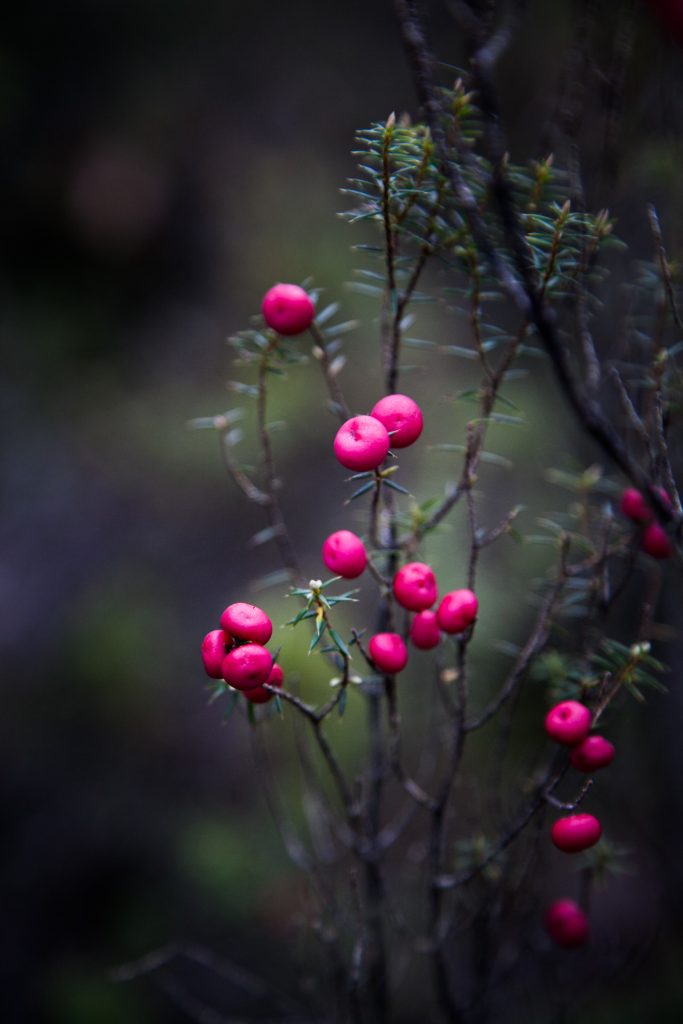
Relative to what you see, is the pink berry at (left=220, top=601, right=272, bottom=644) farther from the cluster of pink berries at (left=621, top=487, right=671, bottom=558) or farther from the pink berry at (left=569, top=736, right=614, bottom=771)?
the cluster of pink berries at (left=621, top=487, right=671, bottom=558)

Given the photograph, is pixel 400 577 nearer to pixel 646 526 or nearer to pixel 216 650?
pixel 216 650

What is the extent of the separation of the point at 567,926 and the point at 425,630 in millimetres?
702

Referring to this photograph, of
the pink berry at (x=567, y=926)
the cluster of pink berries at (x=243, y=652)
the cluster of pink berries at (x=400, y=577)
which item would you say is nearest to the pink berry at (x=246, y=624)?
the cluster of pink berries at (x=243, y=652)

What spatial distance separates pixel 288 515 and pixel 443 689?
11.4ft

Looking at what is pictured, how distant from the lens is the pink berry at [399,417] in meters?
1.06

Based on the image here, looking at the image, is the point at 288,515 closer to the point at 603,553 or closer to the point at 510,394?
the point at 510,394

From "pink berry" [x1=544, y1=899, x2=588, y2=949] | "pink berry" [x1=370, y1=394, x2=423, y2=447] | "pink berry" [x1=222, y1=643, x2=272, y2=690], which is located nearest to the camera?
"pink berry" [x1=222, y1=643, x2=272, y2=690]

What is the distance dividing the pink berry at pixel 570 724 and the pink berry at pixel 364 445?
47 cm

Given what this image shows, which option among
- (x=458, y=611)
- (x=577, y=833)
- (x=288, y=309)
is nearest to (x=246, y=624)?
(x=458, y=611)

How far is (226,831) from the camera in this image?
10.4ft

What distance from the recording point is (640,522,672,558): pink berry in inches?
48.4

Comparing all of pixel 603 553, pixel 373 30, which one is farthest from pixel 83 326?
pixel 603 553

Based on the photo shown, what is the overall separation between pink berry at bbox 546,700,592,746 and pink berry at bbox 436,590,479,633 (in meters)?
0.19

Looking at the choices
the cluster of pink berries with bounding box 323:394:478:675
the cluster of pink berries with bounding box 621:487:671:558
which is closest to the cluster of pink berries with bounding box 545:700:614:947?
the cluster of pink berries with bounding box 323:394:478:675
